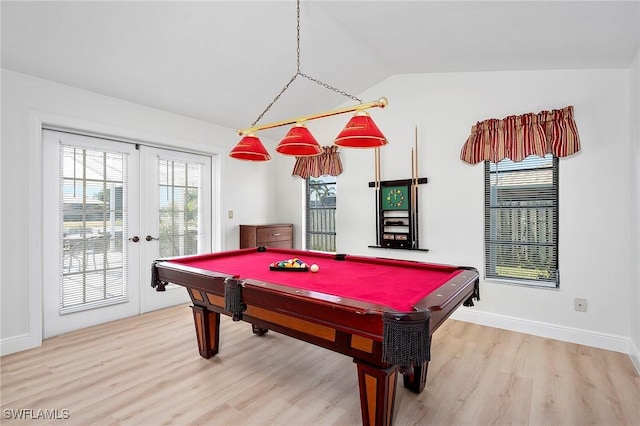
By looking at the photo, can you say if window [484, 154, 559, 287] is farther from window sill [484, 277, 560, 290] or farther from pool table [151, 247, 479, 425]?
pool table [151, 247, 479, 425]

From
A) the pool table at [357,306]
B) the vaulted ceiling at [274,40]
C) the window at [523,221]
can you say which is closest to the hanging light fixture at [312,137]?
the vaulted ceiling at [274,40]

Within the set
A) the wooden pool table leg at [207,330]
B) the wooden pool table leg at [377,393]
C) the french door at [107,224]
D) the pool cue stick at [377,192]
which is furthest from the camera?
the pool cue stick at [377,192]

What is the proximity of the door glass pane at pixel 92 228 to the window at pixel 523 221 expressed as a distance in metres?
4.18

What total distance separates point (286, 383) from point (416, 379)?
3.01 feet

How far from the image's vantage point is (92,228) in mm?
3447

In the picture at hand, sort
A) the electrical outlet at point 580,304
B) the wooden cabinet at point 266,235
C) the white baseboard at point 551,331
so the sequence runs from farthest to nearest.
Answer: the wooden cabinet at point 266,235, the electrical outlet at point 580,304, the white baseboard at point 551,331

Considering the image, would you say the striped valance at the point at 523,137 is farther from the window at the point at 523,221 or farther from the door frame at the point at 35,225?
the door frame at the point at 35,225

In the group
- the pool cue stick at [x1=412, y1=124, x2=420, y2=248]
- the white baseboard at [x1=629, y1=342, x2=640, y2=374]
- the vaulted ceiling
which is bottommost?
the white baseboard at [x1=629, y1=342, x2=640, y2=374]

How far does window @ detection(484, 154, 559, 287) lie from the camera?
326 cm

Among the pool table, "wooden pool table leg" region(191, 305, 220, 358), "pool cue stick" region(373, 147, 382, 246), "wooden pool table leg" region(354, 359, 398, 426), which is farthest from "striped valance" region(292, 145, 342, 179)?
"wooden pool table leg" region(354, 359, 398, 426)

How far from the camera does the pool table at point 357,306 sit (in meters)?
1.39

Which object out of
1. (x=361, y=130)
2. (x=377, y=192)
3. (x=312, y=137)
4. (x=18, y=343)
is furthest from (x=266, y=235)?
(x=361, y=130)

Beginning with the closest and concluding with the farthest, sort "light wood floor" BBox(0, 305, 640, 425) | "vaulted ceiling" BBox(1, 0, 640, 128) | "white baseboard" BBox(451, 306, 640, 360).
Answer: "light wood floor" BBox(0, 305, 640, 425) < "vaulted ceiling" BBox(1, 0, 640, 128) < "white baseboard" BBox(451, 306, 640, 360)

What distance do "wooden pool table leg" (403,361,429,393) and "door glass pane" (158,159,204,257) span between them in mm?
3243
